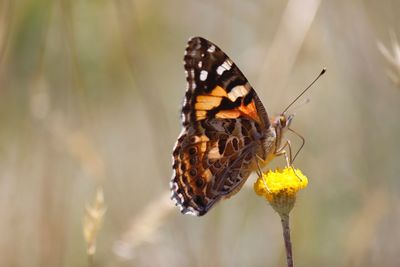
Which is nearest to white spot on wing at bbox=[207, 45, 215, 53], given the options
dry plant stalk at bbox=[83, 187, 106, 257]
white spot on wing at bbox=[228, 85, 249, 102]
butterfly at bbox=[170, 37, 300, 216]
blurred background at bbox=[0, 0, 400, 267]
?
butterfly at bbox=[170, 37, 300, 216]

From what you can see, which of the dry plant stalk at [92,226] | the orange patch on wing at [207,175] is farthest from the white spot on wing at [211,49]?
the dry plant stalk at [92,226]

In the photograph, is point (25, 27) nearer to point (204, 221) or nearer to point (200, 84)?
point (204, 221)

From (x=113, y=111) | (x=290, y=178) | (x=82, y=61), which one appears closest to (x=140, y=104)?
(x=113, y=111)

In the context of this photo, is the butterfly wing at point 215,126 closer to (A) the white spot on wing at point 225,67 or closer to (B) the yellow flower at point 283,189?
Result: (A) the white spot on wing at point 225,67

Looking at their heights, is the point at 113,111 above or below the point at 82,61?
below

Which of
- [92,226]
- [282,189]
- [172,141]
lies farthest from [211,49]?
[172,141]

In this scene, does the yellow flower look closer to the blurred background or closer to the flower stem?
the flower stem

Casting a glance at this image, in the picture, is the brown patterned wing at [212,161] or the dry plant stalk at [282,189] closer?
the dry plant stalk at [282,189]

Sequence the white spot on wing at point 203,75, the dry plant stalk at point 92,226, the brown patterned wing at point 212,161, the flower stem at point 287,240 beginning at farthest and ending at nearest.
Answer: the white spot on wing at point 203,75 < the brown patterned wing at point 212,161 < the dry plant stalk at point 92,226 < the flower stem at point 287,240
